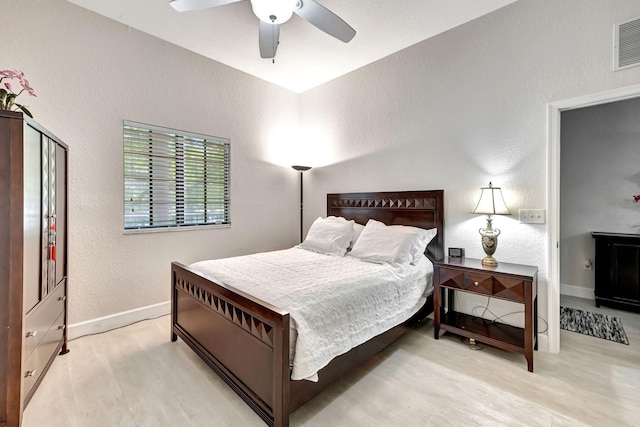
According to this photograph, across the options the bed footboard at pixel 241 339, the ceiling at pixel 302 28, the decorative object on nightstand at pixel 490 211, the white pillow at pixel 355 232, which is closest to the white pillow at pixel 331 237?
the white pillow at pixel 355 232

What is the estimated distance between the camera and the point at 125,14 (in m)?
2.64

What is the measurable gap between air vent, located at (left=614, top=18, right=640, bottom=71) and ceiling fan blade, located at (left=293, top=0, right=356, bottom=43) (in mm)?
1971

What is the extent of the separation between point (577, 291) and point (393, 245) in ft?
9.40

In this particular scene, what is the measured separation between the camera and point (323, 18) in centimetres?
209

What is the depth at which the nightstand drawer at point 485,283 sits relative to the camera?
2146 millimetres

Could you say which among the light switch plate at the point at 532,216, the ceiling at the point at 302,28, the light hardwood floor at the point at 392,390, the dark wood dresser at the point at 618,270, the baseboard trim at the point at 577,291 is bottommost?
the light hardwood floor at the point at 392,390

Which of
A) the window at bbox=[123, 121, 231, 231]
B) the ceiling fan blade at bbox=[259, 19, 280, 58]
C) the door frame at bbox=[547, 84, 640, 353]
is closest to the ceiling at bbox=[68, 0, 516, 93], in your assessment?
the ceiling fan blade at bbox=[259, 19, 280, 58]

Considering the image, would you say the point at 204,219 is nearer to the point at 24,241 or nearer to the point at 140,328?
the point at 140,328

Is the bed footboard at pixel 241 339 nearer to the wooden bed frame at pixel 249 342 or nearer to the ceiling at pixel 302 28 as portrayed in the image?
the wooden bed frame at pixel 249 342

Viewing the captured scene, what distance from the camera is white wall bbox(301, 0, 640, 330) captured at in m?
2.23

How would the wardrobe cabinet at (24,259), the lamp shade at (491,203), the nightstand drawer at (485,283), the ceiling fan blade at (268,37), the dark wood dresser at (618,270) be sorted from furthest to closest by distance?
the dark wood dresser at (618,270) < the lamp shade at (491,203) < the ceiling fan blade at (268,37) < the nightstand drawer at (485,283) < the wardrobe cabinet at (24,259)

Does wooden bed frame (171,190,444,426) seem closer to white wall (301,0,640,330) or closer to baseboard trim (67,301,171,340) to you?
baseboard trim (67,301,171,340)

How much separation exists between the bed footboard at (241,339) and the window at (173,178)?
3.41ft

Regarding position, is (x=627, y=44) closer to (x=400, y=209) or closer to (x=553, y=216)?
(x=553, y=216)
